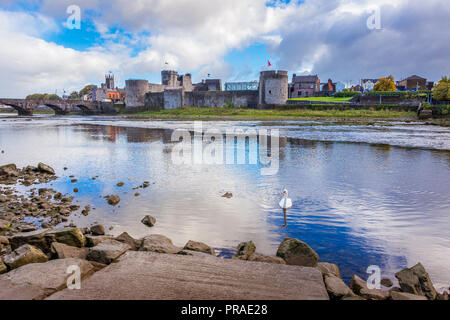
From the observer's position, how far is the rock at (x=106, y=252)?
3.69 m

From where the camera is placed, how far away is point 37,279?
10.6 feet

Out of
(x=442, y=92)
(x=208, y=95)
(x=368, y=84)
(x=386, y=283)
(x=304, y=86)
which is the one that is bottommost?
(x=386, y=283)

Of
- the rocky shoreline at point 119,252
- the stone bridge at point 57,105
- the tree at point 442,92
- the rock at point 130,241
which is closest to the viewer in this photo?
the rocky shoreline at point 119,252

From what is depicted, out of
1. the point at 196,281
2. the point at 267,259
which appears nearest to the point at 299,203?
the point at 267,259

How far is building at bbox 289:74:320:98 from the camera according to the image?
197 feet

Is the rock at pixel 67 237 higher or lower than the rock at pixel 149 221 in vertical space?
higher

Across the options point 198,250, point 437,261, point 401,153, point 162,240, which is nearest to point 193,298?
point 198,250

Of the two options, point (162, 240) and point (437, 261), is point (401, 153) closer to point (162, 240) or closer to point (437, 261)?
point (437, 261)

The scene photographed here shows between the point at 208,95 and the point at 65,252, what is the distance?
50.2 metres

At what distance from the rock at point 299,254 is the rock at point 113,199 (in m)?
3.84

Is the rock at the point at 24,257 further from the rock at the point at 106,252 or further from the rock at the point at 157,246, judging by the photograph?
the rock at the point at 157,246

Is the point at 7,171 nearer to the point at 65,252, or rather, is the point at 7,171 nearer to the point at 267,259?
the point at 65,252

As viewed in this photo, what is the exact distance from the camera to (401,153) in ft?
42.9

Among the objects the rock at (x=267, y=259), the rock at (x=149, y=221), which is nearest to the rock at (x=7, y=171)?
the rock at (x=149, y=221)
